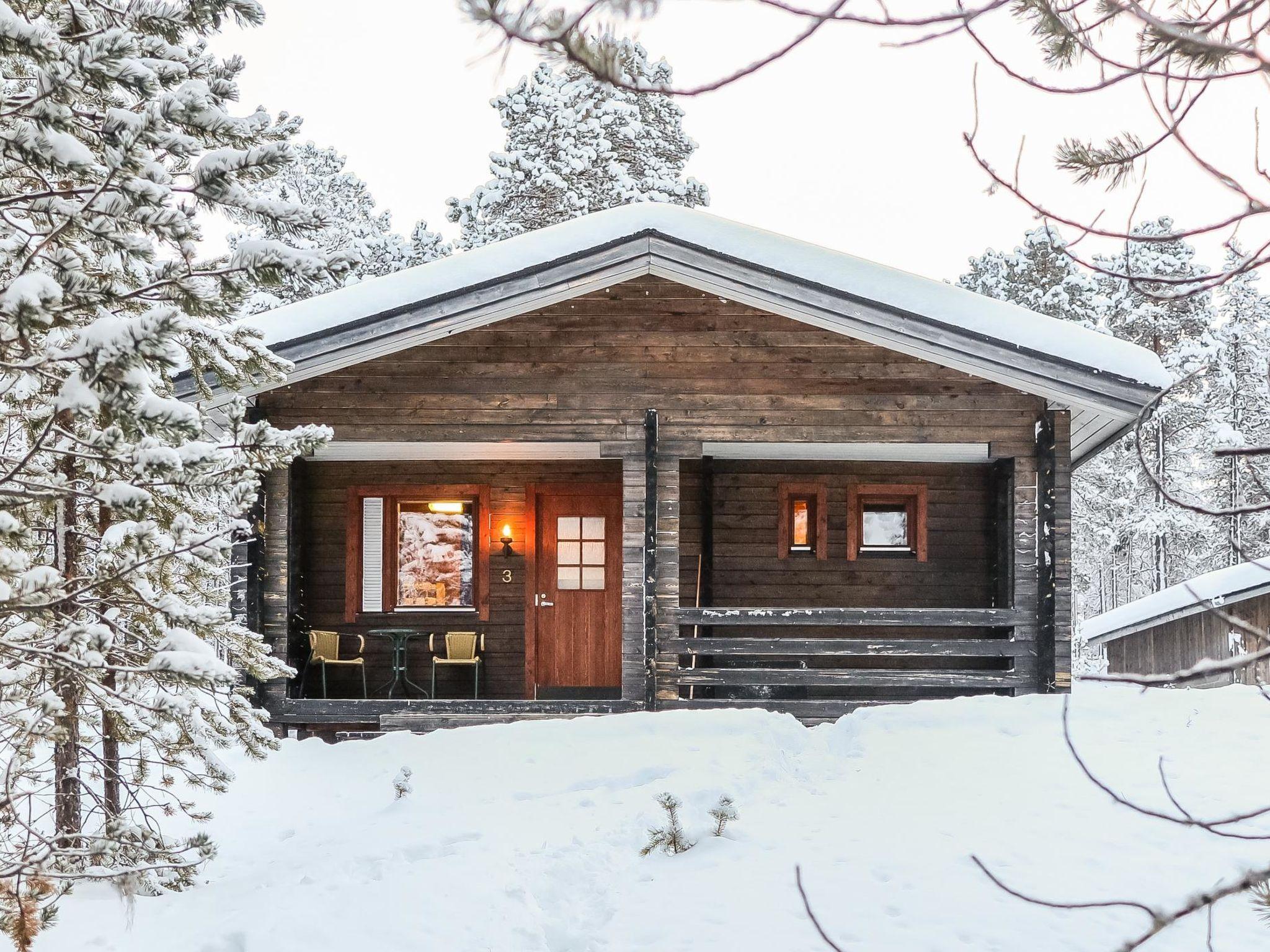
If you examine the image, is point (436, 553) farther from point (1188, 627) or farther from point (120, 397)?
point (1188, 627)

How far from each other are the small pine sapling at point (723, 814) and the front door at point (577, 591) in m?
5.23

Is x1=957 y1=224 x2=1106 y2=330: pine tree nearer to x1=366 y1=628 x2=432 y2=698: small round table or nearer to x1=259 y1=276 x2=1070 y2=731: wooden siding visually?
x1=259 y1=276 x2=1070 y2=731: wooden siding

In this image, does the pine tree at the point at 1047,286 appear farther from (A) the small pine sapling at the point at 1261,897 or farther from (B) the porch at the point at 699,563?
(A) the small pine sapling at the point at 1261,897

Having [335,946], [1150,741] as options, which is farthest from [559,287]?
[1150,741]

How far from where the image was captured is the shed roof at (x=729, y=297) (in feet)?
25.1

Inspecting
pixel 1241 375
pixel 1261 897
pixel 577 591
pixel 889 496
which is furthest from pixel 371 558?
pixel 1241 375

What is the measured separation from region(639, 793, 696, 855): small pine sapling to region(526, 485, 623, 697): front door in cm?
540

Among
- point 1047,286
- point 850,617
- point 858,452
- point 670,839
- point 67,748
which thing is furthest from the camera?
point 1047,286

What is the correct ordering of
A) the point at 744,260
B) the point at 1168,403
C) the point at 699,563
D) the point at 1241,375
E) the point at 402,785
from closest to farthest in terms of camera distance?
the point at 402,785, the point at 744,260, the point at 699,563, the point at 1168,403, the point at 1241,375

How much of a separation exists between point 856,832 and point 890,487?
5630 mm

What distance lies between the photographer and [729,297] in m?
8.08

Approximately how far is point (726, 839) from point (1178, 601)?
1286 cm

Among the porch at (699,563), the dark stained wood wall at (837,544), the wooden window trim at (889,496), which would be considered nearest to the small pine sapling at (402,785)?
the porch at (699,563)

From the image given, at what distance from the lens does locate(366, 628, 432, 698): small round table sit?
30.8ft
